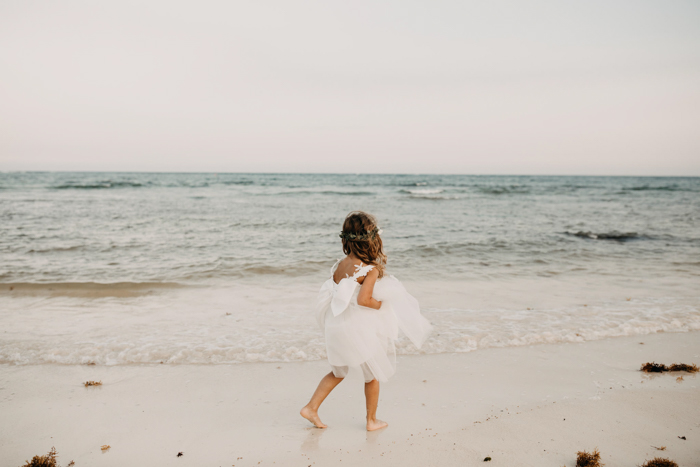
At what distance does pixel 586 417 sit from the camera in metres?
3.04

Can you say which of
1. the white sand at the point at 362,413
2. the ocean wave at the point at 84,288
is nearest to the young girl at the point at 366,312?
the white sand at the point at 362,413

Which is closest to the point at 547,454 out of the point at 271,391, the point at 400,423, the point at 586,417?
the point at 586,417

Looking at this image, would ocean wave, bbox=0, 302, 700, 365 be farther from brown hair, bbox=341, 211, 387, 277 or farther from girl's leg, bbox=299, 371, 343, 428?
brown hair, bbox=341, 211, 387, 277

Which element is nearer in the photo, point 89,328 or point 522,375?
point 522,375

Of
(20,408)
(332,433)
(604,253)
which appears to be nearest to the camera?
(332,433)

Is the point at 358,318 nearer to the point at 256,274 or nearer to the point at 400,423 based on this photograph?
the point at 400,423

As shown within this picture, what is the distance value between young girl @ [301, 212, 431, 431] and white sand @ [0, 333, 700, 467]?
48 centimetres

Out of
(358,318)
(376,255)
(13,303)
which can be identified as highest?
(376,255)

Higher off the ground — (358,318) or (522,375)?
(358,318)

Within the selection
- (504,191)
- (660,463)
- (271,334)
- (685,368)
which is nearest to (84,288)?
(271,334)

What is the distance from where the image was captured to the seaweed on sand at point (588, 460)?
243cm

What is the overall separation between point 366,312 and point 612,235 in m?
13.5

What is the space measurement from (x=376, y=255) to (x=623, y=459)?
1993mm

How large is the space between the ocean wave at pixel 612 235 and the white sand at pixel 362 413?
9.81 m
